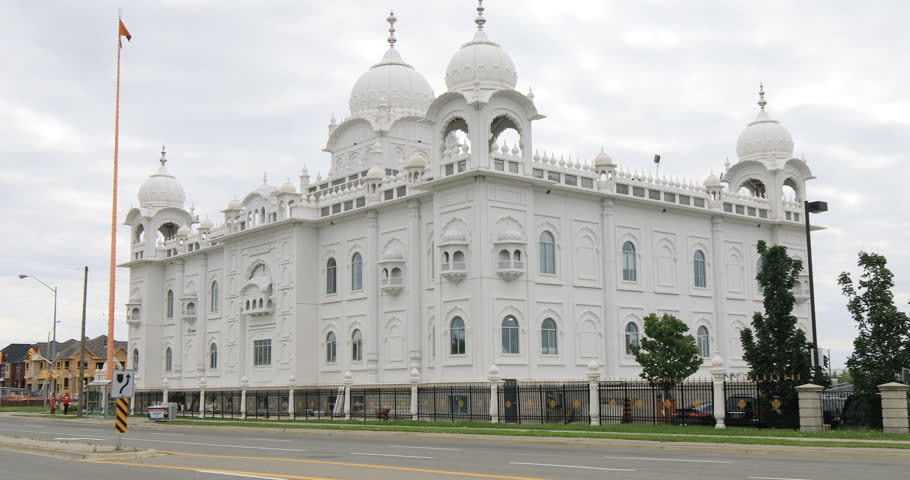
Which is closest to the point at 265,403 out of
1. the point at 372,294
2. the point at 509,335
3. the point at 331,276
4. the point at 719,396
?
the point at 331,276

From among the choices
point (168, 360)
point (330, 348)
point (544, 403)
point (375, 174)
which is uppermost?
point (375, 174)

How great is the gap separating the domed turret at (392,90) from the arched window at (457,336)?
57.1 ft

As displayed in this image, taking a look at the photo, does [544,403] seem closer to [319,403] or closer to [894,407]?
[319,403]

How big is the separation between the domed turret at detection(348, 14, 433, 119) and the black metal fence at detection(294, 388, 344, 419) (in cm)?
1752

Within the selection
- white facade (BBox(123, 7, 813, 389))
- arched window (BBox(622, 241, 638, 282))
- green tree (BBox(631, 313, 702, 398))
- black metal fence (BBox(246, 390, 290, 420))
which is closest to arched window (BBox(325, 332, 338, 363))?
white facade (BBox(123, 7, 813, 389))

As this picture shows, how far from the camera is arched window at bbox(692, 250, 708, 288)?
171 feet

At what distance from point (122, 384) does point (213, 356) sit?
3924 cm

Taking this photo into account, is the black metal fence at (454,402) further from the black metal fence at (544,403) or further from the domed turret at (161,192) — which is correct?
the domed turret at (161,192)

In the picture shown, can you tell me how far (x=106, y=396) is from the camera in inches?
2251

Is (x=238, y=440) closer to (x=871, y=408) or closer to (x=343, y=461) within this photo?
(x=343, y=461)

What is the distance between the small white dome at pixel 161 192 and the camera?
71.2 meters

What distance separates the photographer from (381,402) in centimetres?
4581

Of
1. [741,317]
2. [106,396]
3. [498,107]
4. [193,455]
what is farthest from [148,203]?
[193,455]

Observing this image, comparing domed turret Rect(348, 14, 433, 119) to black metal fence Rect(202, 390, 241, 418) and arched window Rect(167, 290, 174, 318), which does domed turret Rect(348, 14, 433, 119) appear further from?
arched window Rect(167, 290, 174, 318)
